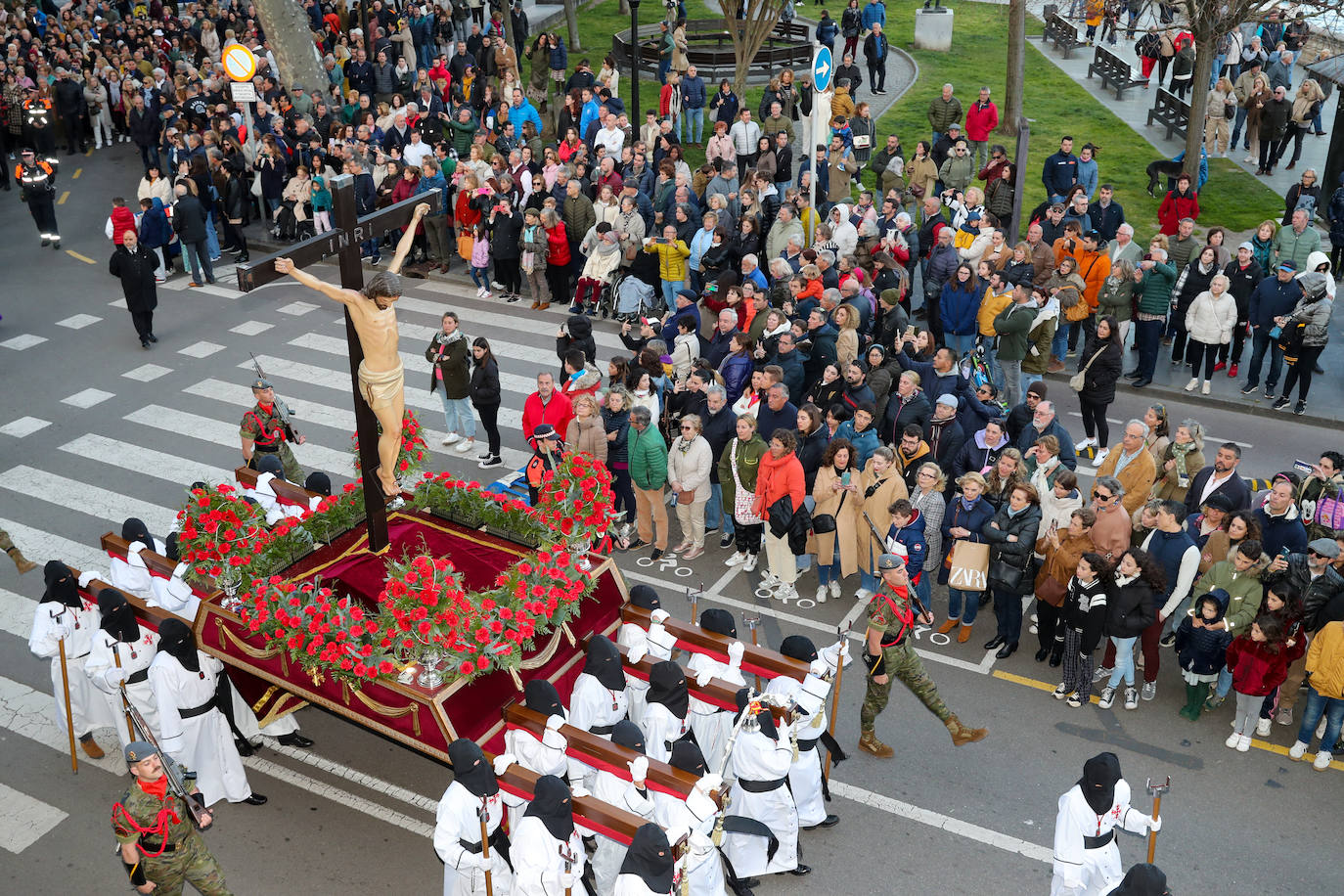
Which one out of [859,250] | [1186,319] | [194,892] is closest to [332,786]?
[194,892]

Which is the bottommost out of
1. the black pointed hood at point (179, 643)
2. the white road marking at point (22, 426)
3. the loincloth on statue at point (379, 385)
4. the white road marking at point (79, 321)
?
the white road marking at point (22, 426)

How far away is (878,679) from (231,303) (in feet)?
45.5

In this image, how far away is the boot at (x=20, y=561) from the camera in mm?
12469

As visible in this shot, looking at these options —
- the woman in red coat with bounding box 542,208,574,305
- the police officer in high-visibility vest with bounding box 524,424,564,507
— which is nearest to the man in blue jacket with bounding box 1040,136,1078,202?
the woman in red coat with bounding box 542,208,574,305

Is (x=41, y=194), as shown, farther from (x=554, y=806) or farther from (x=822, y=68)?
(x=554, y=806)

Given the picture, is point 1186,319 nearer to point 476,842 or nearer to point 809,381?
point 809,381

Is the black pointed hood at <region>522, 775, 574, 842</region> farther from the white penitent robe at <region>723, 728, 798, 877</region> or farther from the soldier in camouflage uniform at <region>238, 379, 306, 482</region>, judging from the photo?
the soldier in camouflage uniform at <region>238, 379, 306, 482</region>

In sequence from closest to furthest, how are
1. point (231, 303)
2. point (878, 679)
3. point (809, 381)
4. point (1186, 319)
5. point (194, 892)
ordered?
1. point (194, 892)
2. point (878, 679)
3. point (809, 381)
4. point (1186, 319)
5. point (231, 303)

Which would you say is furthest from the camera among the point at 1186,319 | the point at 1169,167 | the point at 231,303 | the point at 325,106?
the point at 325,106

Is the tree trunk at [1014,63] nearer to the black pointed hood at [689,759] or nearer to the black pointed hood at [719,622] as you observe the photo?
the black pointed hood at [719,622]

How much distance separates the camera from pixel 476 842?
7918 mm

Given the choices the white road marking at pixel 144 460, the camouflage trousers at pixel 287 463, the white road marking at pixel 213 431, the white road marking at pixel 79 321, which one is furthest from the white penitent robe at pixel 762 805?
the white road marking at pixel 79 321

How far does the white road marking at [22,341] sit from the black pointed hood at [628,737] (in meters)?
13.9

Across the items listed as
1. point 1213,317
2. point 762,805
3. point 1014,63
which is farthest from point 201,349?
point 1014,63
